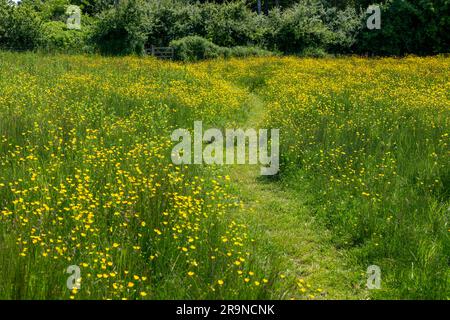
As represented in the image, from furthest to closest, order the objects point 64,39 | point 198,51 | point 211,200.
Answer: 1. point 198,51
2. point 64,39
3. point 211,200

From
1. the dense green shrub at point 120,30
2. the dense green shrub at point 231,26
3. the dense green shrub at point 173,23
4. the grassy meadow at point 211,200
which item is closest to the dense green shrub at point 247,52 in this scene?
the dense green shrub at point 231,26

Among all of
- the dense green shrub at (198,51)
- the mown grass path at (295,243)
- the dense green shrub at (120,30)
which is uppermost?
the dense green shrub at (120,30)

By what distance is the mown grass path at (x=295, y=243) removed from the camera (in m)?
4.57

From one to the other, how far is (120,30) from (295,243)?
25097 mm

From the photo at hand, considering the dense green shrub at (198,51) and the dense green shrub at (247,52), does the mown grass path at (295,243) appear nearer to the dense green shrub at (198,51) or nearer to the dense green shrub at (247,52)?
the dense green shrub at (198,51)

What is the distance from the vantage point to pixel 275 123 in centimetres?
1041

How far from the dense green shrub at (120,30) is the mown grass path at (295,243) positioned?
2208cm

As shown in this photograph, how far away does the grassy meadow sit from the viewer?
3.98 metres

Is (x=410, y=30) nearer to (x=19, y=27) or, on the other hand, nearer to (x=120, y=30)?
(x=120, y=30)

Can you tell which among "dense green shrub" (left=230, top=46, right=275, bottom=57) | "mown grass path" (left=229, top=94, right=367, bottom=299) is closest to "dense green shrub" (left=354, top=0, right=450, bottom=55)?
"dense green shrub" (left=230, top=46, right=275, bottom=57)

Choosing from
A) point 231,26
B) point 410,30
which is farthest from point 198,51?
point 410,30

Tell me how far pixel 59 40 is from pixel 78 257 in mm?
26308

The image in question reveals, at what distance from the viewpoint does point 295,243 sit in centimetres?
562
